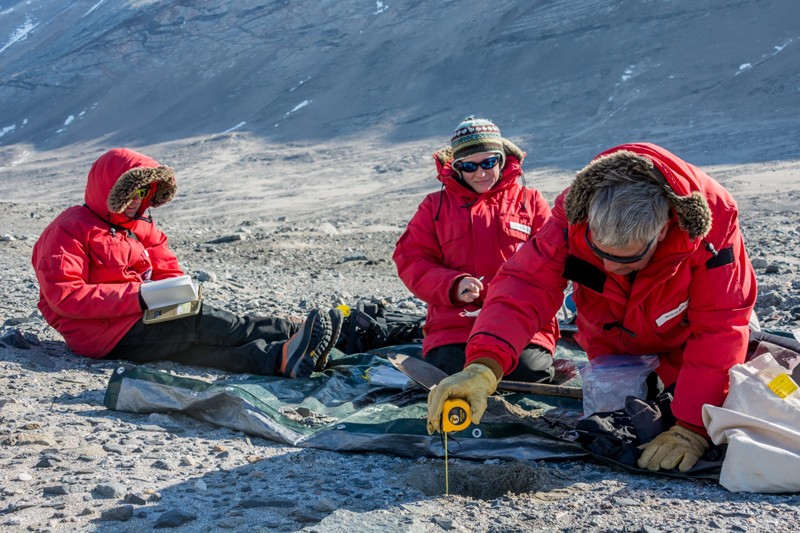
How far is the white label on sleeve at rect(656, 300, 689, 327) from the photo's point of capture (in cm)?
324

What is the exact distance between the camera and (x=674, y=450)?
3.11 m

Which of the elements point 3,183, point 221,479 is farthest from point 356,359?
point 3,183

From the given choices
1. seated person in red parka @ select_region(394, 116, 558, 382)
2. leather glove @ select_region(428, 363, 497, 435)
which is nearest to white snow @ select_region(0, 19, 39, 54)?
seated person in red parka @ select_region(394, 116, 558, 382)

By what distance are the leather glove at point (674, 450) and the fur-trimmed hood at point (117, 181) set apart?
9.89ft

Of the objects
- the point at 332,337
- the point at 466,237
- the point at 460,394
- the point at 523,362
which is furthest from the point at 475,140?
the point at 460,394

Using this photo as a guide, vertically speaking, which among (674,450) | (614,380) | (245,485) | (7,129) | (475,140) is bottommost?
(674,450)

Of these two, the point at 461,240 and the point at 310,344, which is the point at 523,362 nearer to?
the point at 461,240

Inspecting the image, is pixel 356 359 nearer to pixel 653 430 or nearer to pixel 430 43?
pixel 653 430

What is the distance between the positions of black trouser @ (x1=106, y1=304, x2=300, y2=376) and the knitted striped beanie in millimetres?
1442

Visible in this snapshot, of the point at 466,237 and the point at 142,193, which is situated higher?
Answer: the point at 142,193

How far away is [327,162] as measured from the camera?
88.3 ft

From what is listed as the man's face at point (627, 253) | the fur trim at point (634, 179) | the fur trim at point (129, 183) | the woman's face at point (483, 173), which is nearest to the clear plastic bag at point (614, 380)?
the man's face at point (627, 253)

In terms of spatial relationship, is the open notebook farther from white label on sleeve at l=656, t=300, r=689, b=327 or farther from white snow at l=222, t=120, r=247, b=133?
white snow at l=222, t=120, r=247, b=133

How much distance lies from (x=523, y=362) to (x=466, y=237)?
0.70m
